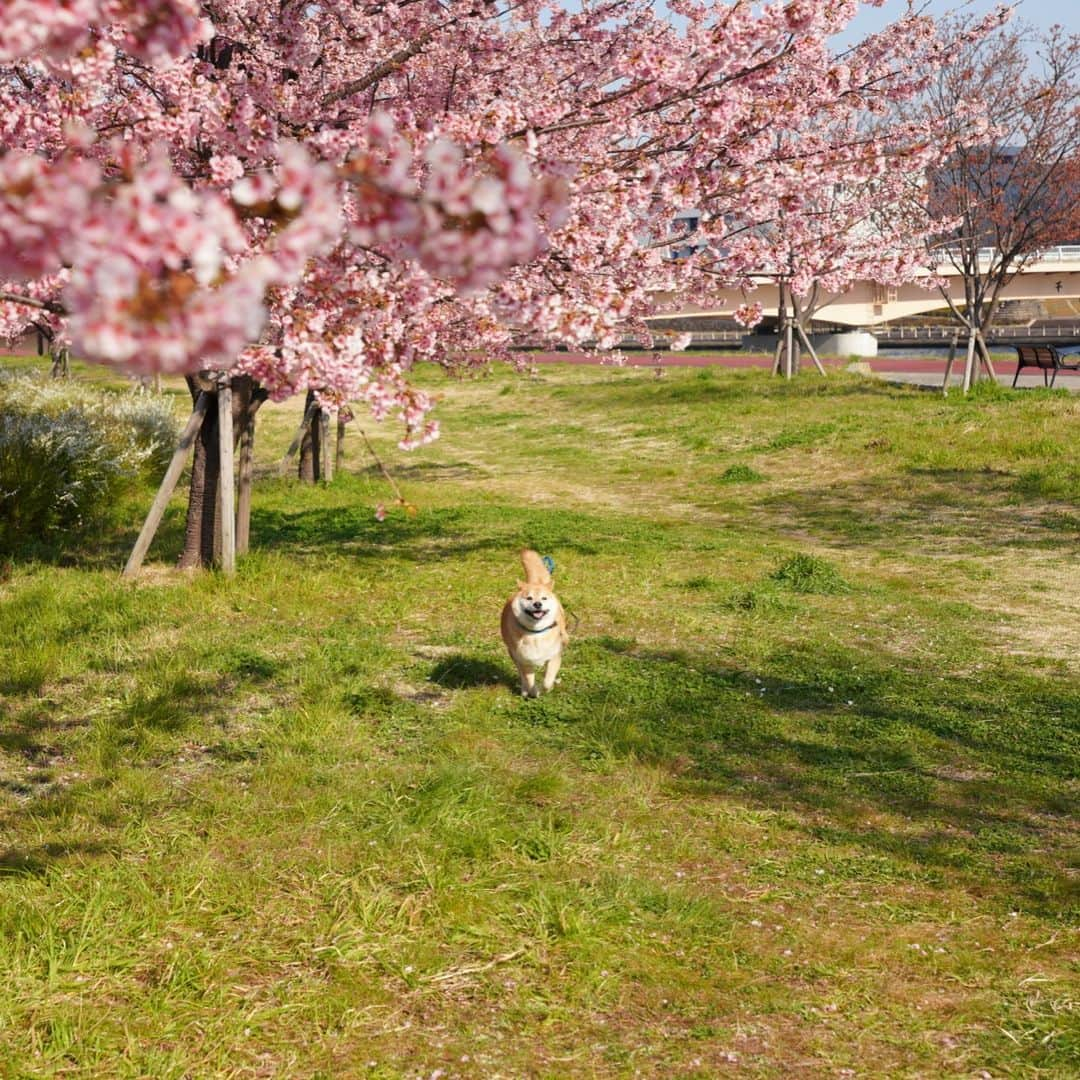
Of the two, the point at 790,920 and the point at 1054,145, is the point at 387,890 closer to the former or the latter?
the point at 790,920

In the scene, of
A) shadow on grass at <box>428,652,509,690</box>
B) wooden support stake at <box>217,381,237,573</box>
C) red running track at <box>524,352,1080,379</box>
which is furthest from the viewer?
red running track at <box>524,352,1080,379</box>

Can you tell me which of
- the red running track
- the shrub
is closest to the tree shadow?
the shrub

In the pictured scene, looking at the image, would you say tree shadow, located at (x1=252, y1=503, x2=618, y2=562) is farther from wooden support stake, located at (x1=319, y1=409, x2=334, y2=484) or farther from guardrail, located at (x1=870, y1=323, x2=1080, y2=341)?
guardrail, located at (x1=870, y1=323, x2=1080, y2=341)

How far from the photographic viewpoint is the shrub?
1234 cm

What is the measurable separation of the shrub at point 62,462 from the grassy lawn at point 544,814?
852 millimetres

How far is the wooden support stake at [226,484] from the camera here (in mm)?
11242

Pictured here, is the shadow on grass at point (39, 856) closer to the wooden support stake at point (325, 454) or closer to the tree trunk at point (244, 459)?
the tree trunk at point (244, 459)

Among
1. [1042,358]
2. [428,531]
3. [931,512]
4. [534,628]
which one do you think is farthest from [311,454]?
[1042,358]

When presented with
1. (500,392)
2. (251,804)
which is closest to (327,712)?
(251,804)

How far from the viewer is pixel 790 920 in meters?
5.38

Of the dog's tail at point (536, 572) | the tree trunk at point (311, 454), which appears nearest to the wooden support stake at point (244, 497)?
the tree trunk at point (311, 454)

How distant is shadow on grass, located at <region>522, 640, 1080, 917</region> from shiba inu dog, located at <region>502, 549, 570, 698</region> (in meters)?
0.21

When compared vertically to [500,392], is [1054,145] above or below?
above

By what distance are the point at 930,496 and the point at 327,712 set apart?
1074 cm
